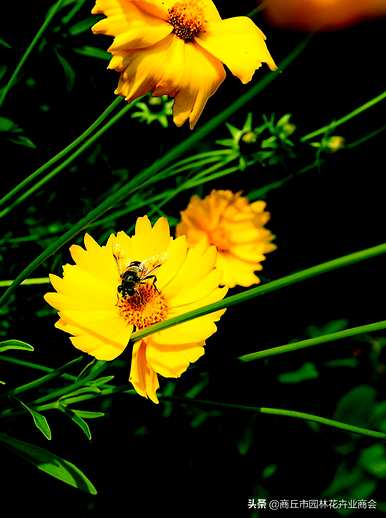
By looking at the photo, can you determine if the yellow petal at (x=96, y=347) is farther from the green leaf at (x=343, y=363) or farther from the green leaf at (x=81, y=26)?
the green leaf at (x=343, y=363)

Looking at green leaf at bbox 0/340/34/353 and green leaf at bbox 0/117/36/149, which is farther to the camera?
green leaf at bbox 0/117/36/149

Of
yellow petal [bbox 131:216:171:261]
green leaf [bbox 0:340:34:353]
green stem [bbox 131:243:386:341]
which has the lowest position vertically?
green stem [bbox 131:243:386:341]

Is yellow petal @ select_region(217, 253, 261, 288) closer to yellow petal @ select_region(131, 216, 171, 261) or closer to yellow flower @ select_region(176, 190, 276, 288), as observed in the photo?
yellow flower @ select_region(176, 190, 276, 288)

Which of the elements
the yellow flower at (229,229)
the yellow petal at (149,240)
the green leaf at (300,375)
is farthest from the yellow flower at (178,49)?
the green leaf at (300,375)

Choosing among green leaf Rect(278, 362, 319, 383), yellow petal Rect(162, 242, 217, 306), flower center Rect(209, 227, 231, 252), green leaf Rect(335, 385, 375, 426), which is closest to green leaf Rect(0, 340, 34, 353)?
yellow petal Rect(162, 242, 217, 306)

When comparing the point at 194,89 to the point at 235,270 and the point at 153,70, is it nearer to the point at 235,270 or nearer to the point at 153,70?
the point at 153,70

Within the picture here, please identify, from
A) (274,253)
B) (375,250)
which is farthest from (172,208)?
(375,250)

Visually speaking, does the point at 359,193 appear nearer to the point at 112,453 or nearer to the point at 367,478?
the point at 367,478
